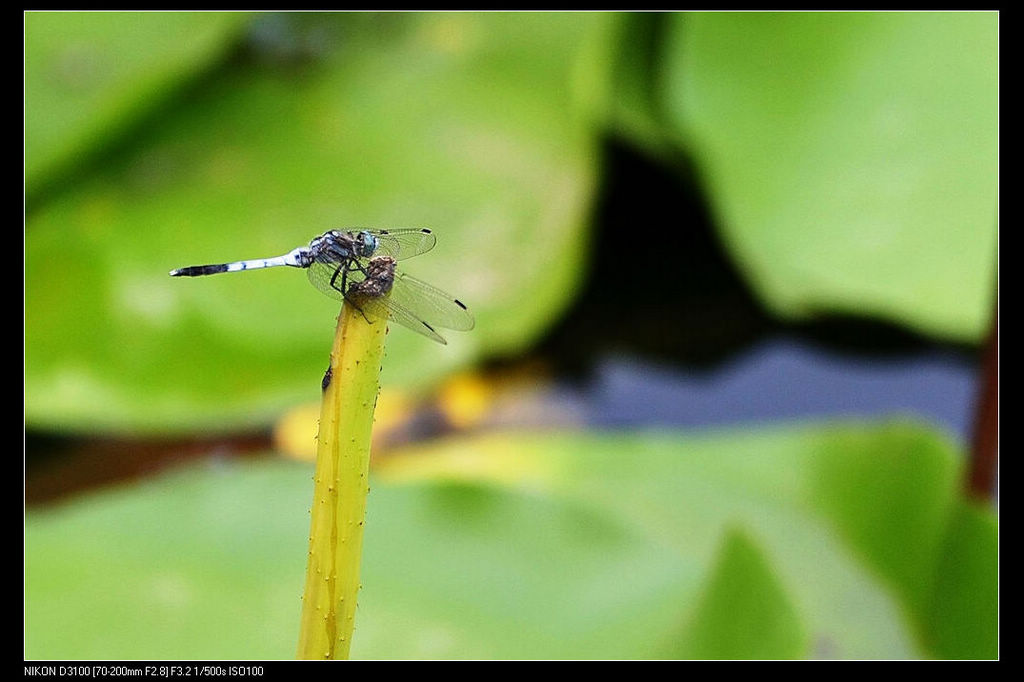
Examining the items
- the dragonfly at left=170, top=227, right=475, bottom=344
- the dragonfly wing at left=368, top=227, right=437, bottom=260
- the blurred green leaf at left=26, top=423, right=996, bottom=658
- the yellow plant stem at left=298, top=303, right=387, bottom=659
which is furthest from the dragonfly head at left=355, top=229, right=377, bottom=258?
the blurred green leaf at left=26, top=423, right=996, bottom=658

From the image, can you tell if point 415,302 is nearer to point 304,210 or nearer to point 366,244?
point 366,244

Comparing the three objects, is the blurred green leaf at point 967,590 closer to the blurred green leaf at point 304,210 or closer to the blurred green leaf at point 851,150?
the blurred green leaf at point 851,150

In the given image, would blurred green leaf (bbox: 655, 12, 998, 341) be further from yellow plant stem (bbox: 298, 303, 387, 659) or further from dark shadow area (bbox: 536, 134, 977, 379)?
yellow plant stem (bbox: 298, 303, 387, 659)

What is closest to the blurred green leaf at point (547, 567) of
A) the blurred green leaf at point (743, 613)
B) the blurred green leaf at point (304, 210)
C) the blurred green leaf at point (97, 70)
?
the blurred green leaf at point (743, 613)

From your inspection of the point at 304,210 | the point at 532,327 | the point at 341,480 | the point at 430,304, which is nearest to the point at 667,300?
the point at 532,327

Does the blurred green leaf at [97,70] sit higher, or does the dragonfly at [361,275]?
the blurred green leaf at [97,70]
